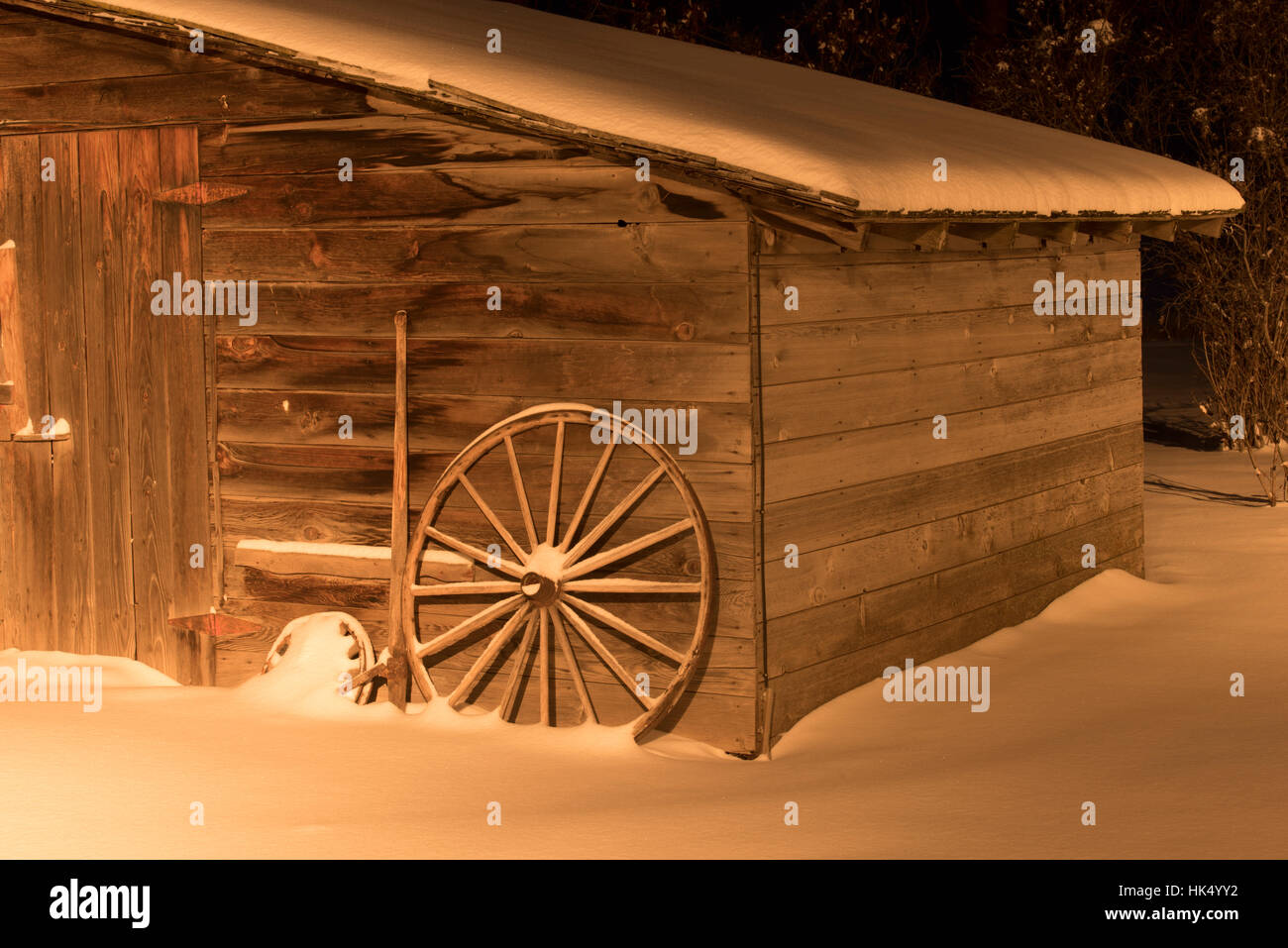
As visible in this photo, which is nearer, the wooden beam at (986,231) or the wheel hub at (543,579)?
the wheel hub at (543,579)

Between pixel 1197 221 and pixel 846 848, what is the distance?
6337 millimetres

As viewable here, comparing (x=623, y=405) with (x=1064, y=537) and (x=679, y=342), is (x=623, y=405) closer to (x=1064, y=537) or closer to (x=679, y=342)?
(x=679, y=342)

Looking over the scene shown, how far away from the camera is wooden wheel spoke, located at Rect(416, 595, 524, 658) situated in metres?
7.14

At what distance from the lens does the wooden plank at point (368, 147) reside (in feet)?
23.3

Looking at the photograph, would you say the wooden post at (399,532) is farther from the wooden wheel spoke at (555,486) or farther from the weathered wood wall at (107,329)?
the weathered wood wall at (107,329)

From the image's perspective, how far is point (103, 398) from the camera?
8.04 m

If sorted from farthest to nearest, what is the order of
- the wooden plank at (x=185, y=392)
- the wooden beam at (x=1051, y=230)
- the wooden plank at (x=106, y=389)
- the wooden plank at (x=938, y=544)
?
1. the wooden beam at (x=1051, y=230)
2. the wooden plank at (x=106, y=389)
3. the wooden plank at (x=185, y=392)
4. the wooden plank at (x=938, y=544)

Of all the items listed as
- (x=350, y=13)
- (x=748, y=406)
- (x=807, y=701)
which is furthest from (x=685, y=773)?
(x=350, y=13)

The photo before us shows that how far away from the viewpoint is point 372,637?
7.55 meters

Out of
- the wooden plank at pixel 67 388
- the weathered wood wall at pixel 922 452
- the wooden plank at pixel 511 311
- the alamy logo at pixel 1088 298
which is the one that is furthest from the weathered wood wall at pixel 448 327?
the alamy logo at pixel 1088 298

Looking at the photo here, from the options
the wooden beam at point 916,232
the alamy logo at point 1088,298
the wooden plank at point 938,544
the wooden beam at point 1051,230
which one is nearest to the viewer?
the wooden beam at point 916,232

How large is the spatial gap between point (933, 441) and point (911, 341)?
0.55 meters

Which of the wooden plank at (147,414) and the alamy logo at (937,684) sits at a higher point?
the wooden plank at (147,414)

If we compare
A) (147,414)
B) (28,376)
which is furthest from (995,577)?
(28,376)
